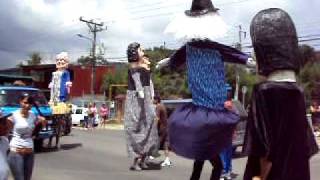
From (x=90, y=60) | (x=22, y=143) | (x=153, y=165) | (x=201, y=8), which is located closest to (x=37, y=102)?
(x=153, y=165)

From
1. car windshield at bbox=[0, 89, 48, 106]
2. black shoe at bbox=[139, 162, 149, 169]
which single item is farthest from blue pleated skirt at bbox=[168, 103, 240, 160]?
car windshield at bbox=[0, 89, 48, 106]

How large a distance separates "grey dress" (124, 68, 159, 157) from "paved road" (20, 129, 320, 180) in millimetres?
511

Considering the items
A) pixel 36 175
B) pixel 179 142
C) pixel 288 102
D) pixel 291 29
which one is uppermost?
pixel 291 29

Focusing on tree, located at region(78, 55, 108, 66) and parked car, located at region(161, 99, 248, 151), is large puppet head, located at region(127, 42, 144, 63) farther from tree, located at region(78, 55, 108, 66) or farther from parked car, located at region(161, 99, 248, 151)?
tree, located at region(78, 55, 108, 66)

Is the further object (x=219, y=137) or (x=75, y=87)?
(x=75, y=87)

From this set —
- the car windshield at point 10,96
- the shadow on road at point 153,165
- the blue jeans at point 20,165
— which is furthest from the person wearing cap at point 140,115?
the car windshield at point 10,96

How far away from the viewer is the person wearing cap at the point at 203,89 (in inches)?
255

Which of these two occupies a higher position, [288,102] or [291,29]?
[291,29]

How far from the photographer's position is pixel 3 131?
25.8ft

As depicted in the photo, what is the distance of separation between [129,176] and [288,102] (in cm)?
848

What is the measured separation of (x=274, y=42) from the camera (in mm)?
5047

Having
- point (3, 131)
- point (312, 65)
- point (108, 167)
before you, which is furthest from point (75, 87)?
point (3, 131)

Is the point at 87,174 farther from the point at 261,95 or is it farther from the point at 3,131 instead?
the point at 261,95

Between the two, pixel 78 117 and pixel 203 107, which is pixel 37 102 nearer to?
pixel 203 107
